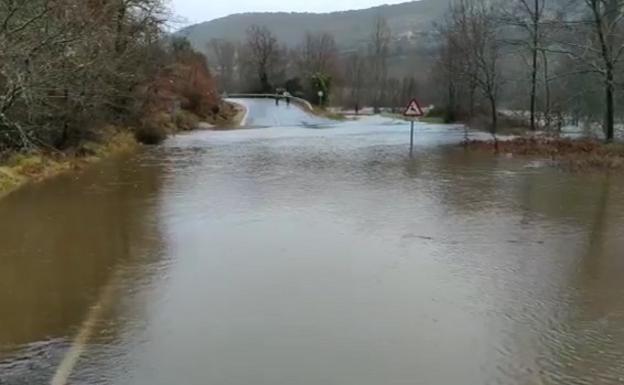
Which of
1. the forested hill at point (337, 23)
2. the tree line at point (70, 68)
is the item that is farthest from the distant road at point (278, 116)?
the forested hill at point (337, 23)

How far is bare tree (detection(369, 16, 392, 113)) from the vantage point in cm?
9338

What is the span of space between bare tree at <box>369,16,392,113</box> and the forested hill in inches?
364

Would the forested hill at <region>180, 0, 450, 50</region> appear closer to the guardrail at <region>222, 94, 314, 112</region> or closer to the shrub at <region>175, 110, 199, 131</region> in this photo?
the guardrail at <region>222, 94, 314, 112</region>

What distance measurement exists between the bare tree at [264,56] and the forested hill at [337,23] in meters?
16.8

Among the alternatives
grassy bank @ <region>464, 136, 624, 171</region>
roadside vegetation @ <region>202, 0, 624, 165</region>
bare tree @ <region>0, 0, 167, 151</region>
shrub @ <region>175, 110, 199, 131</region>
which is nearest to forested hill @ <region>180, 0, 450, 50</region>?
roadside vegetation @ <region>202, 0, 624, 165</region>

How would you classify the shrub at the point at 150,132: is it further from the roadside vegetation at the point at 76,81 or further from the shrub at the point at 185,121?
the shrub at the point at 185,121

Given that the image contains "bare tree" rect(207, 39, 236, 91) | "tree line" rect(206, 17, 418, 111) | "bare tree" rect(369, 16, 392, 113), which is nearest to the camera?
"tree line" rect(206, 17, 418, 111)

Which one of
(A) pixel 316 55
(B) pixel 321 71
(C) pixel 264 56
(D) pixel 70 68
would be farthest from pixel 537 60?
(C) pixel 264 56

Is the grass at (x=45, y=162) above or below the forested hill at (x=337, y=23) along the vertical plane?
below

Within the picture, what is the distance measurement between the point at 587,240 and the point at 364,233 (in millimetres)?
3119

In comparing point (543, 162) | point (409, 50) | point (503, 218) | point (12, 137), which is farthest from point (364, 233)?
point (409, 50)

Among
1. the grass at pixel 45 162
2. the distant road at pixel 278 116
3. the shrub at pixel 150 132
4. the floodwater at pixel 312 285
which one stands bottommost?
the floodwater at pixel 312 285

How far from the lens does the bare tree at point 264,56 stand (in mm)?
94062

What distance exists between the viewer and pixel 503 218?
12086 millimetres
